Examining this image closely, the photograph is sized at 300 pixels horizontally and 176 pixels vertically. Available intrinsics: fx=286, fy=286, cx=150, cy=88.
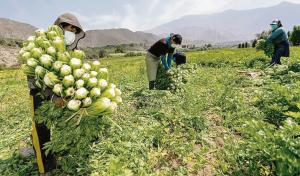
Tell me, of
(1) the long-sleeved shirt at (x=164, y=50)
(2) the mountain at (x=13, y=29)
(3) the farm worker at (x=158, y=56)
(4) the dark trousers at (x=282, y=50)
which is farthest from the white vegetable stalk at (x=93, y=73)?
(2) the mountain at (x=13, y=29)

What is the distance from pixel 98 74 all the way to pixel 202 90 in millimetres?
5765

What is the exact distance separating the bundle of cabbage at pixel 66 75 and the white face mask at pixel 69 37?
28 centimetres

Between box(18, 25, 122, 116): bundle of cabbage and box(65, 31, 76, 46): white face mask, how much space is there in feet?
0.91

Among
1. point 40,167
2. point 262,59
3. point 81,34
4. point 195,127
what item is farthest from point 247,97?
point 262,59

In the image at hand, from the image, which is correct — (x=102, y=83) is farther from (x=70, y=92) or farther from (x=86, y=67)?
(x=70, y=92)

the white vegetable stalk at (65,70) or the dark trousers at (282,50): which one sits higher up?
the white vegetable stalk at (65,70)

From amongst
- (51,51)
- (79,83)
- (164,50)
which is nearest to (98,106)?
(79,83)

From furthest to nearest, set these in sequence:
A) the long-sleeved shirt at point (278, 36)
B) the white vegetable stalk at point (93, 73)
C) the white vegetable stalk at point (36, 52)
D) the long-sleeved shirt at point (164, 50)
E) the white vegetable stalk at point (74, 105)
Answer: the long-sleeved shirt at point (278, 36) → the long-sleeved shirt at point (164, 50) → the white vegetable stalk at point (93, 73) → the white vegetable stalk at point (36, 52) → the white vegetable stalk at point (74, 105)

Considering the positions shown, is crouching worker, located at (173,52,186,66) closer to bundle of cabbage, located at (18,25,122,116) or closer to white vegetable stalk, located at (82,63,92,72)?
bundle of cabbage, located at (18,25,122,116)

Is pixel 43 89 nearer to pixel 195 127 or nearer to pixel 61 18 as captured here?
pixel 61 18

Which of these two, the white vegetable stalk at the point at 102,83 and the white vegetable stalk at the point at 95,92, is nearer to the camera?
the white vegetable stalk at the point at 95,92

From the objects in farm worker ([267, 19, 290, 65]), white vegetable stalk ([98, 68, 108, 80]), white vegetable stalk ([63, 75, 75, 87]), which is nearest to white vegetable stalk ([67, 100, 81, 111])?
white vegetable stalk ([63, 75, 75, 87])

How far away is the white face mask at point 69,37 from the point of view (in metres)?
4.04

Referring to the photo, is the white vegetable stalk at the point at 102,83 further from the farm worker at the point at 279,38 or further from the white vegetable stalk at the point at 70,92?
the farm worker at the point at 279,38
